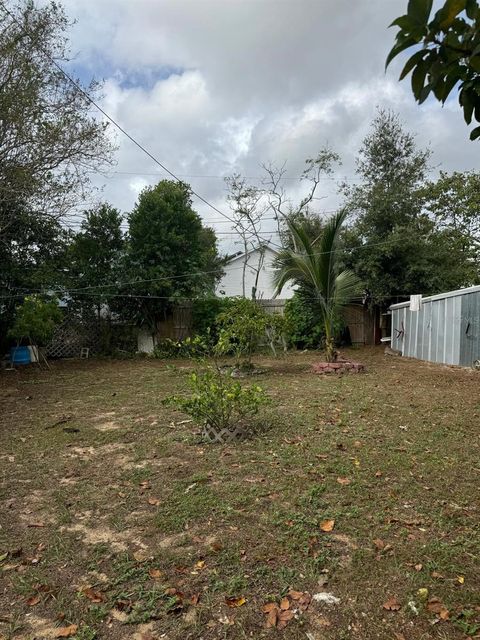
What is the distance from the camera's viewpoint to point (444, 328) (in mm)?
10430

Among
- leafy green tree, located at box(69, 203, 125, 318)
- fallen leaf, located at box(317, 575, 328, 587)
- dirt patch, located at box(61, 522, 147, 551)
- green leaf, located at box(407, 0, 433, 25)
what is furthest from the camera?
leafy green tree, located at box(69, 203, 125, 318)

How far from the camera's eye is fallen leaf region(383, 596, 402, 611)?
175cm

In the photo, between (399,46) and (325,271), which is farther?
(325,271)

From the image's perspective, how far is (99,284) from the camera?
12133 millimetres

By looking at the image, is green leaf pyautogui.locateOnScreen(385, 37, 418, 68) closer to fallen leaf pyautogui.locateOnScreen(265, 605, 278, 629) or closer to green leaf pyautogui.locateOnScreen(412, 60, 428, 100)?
green leaf pyautogui.locateOnScreen(412, 60, 428, 100)

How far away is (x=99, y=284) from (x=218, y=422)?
9096 millimetres

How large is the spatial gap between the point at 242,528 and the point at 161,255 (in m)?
10.5

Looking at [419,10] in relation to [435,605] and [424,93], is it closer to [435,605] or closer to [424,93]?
[424,93]

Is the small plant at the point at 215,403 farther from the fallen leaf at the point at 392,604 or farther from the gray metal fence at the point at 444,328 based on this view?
the gray metal fence at the point at 444,328

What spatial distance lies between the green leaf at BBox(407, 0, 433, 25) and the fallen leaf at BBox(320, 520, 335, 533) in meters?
2.26

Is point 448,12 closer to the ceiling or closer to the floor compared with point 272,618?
closer to the ceiling

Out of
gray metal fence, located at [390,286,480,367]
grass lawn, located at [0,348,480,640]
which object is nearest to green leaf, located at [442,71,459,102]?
grass lawn, located at [0,348,480,640]

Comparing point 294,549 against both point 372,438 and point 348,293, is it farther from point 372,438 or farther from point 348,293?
point 348,293

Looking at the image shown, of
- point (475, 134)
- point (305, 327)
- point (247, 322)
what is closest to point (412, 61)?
point (475, 134)
